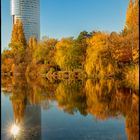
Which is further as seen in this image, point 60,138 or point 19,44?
point 19,44

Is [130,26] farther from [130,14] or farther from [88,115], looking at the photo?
[88,115]

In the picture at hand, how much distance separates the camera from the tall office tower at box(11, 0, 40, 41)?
13250cm

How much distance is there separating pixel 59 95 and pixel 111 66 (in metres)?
10.8

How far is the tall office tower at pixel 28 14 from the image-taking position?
132500 mm

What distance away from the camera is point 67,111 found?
56.3 feet

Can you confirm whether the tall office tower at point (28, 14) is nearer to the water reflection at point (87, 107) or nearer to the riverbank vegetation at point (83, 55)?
the riverbank vegetation at point (83, 55)

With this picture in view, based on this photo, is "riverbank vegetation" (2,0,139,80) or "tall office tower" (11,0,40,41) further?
"tall office tower" (11,0,40,41)

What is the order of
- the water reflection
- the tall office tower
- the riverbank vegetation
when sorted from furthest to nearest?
1. the tall office tower
2. the riverbank vegetation
3. the water reflection

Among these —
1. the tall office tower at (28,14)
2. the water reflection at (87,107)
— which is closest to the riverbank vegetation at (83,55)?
the water reflection at (87,107)

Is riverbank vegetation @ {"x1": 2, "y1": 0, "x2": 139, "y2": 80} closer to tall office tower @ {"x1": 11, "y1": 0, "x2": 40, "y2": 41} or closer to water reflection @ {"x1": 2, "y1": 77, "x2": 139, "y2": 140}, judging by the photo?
water reflection @ {"x1": 2, "y1": 77, "x2": 139, "y2": 140}

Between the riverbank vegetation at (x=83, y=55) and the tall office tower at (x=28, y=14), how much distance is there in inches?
2714

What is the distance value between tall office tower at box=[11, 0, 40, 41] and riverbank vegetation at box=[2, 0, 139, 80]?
68940 millimetres

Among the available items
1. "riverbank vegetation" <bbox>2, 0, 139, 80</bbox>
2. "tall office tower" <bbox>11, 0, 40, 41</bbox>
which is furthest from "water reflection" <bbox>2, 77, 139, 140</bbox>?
"tall office tower" <bbox>11, 0, 40, 41</bbox>

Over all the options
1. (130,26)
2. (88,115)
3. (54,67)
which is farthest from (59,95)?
(54,67)
